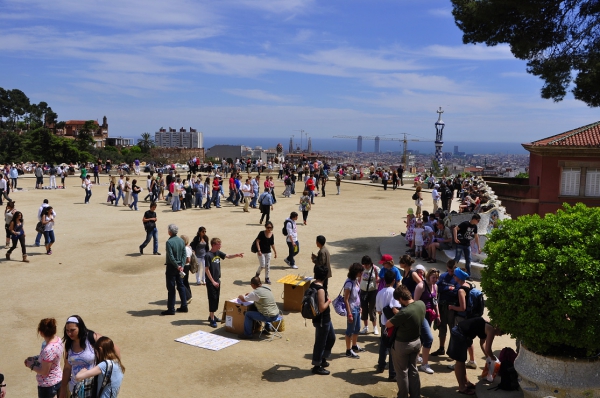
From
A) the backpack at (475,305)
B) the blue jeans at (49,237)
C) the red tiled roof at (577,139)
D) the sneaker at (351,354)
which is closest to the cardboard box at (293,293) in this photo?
the sneaker at (351,354)

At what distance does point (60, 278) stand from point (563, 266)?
1128cm

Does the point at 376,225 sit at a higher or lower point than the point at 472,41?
lower

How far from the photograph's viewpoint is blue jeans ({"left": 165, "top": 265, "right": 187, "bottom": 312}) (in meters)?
10.6

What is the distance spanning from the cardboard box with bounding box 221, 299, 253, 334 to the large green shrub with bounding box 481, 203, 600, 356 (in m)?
4.31

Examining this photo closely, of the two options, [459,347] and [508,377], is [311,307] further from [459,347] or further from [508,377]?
[508,377]

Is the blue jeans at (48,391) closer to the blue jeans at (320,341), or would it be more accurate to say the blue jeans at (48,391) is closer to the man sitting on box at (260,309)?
the blue jeans at (320,341)

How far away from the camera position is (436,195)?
81.0 ft

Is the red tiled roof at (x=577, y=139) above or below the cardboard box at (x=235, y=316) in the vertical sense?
above

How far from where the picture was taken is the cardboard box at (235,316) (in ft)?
31.9

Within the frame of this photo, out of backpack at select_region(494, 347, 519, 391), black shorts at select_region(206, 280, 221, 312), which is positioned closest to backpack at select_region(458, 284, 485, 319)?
backpack at select_region(494, 347, 519, 391)

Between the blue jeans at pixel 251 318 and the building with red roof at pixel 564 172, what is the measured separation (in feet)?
61.1

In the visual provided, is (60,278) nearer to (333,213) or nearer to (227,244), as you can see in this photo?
(227,244)

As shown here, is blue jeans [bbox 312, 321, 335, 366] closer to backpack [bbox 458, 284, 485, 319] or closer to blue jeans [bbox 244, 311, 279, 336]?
blue jeans [bbox 244, 311, 279, 336]

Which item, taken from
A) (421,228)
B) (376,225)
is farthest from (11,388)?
(376,225)
